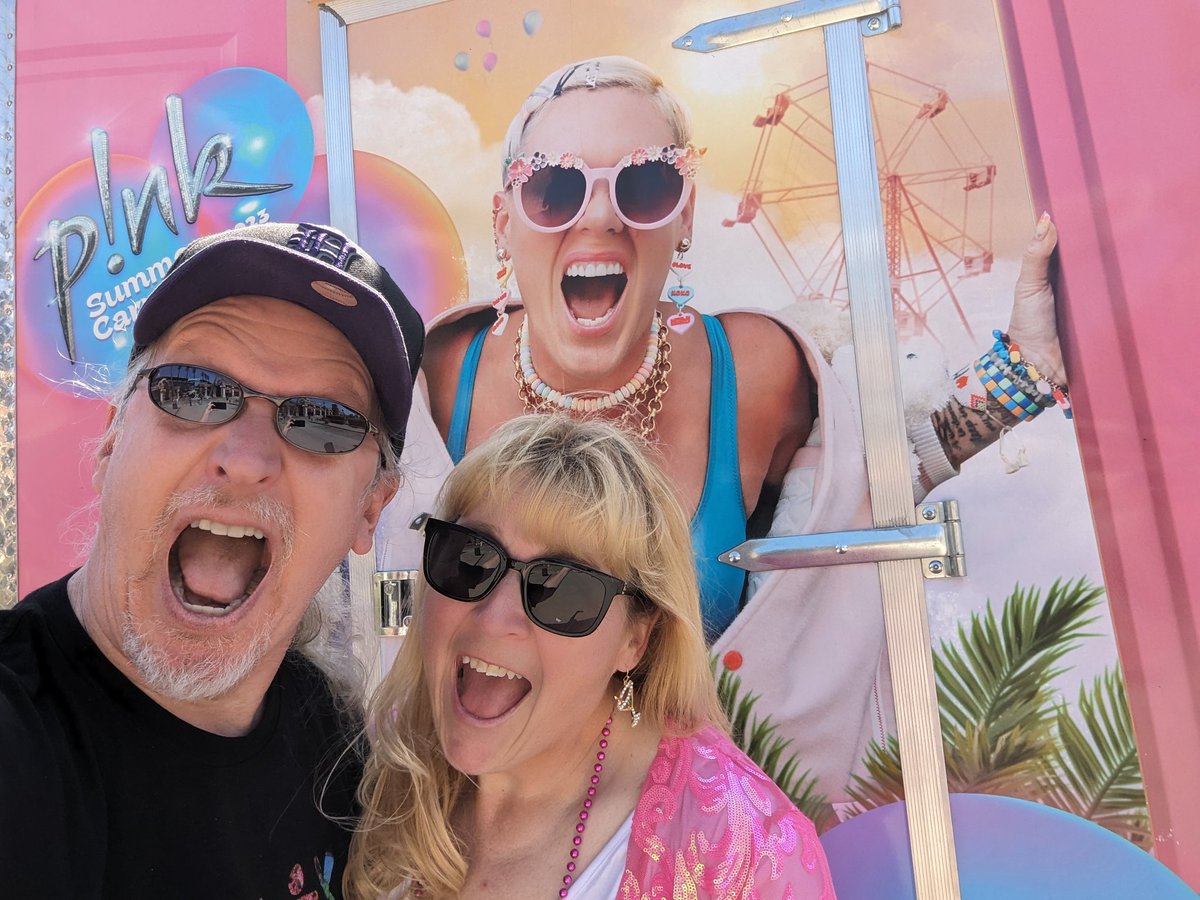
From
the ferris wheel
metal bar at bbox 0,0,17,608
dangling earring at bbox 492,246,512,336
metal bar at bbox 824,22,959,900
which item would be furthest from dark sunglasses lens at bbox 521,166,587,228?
metal bar at bbox 0,0,17,608

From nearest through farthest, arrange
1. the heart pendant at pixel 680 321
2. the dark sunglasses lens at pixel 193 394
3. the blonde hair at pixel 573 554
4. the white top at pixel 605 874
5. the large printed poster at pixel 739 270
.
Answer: the dark sunglasses lens at pixel 193 394 < the white top at pixel 605 874 < the blonde hair at pixel 573 554 < the large printed poster at pixel 739 270 < the heart pendant at pixel 680 321

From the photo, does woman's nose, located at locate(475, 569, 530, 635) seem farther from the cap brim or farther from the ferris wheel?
the ferris wheel

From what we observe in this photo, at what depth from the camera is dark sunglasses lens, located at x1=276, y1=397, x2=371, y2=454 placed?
1.18 meters

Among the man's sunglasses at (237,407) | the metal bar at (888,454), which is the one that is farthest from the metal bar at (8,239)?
the metal bar at (888,454)

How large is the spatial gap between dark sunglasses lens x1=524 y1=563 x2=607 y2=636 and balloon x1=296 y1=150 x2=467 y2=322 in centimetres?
76

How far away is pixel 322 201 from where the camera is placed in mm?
1908

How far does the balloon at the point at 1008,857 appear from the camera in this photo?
1396 mm

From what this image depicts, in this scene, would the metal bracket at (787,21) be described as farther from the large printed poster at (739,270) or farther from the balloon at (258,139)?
→ the balloon at (258,139)

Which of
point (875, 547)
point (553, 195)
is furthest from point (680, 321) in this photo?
point (875, 547)

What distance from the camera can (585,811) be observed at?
4.47 ft

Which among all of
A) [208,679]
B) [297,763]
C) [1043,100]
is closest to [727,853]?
[297,763]

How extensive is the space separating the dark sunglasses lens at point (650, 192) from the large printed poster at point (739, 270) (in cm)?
2

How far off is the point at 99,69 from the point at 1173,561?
2558mm

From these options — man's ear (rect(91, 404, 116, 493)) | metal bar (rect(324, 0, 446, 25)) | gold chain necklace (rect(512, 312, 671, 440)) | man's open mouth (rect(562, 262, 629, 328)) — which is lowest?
man's ear (rect(91, 404, 116, 493))
